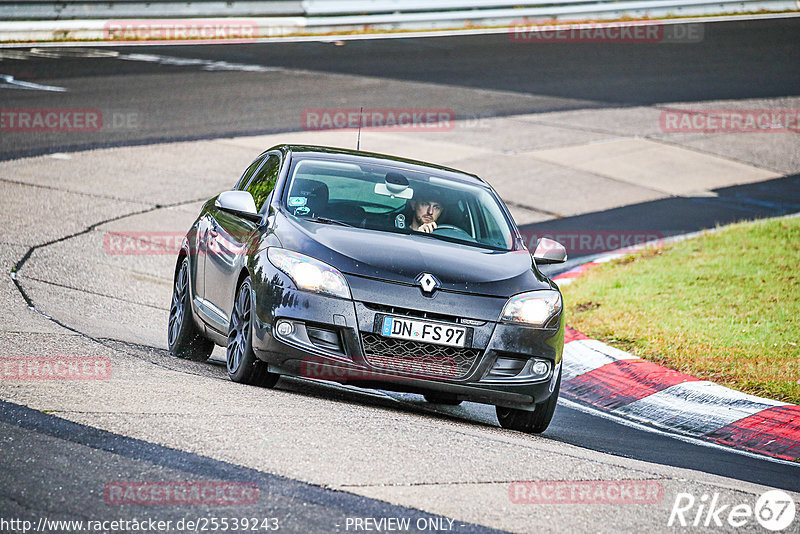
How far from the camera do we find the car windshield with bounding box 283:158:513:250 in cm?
779

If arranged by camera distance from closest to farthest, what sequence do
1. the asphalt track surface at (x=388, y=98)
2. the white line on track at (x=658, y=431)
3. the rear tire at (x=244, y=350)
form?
the asphalt track surface at (x=388, y=98) < the rear tire at (x=244, y=350) < the white line on track at (x=658, y=431)

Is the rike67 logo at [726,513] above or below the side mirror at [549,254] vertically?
below

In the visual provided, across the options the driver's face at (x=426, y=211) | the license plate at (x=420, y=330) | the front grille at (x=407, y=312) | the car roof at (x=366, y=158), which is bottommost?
the license plate at (x=420, y=330)

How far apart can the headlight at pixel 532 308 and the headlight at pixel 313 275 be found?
95 centimetres

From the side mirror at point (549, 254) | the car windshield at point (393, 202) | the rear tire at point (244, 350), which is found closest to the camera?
the rear tire at point (244, 350)

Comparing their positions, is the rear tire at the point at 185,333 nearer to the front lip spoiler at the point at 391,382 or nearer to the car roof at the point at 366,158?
the car roof at the point at 366,158

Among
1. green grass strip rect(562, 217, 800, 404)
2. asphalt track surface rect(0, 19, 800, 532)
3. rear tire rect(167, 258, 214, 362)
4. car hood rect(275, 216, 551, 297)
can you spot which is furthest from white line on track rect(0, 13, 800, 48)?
car hood rect(275, 216, 551, 297)

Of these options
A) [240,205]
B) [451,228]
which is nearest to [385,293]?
[451,228]

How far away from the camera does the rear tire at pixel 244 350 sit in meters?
7.19

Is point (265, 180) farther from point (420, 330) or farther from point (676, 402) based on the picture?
Answer: point (676, 402)

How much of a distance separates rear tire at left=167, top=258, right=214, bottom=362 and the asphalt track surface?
2.58 meters

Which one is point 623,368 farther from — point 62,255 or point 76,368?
point 62,255

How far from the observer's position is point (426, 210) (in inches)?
315

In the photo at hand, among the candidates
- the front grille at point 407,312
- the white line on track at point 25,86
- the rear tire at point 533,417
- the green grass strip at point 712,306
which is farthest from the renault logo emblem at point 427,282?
the white line on track at point 25,86
